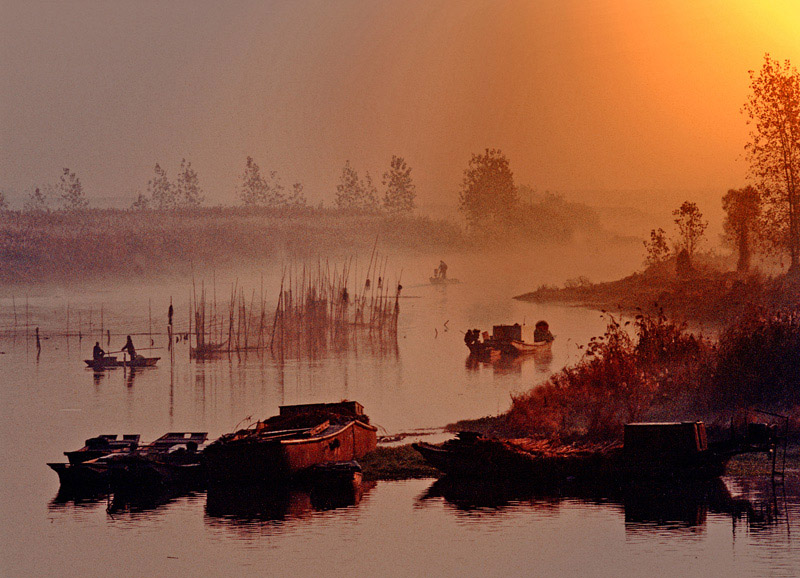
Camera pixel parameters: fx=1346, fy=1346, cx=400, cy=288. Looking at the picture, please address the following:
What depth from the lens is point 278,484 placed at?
42219 millimetres

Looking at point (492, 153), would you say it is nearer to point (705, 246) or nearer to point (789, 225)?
point (705, 246)

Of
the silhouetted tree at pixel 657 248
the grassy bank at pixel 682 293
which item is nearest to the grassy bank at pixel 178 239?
the grassy bank at pixel 682 293

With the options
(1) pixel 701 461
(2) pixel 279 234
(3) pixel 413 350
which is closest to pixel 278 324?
(3) pixel 413 350

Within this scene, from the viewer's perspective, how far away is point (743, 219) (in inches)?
4252

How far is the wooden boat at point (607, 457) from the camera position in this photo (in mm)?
40281

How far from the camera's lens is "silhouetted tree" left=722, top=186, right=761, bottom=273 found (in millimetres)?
105312

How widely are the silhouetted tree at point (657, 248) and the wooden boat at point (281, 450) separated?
74990 mm

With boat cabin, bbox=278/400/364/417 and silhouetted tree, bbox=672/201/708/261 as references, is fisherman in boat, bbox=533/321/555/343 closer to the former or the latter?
silhouetted tree, bbox=672/201/708/261

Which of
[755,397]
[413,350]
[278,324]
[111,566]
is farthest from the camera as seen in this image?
[278,324]

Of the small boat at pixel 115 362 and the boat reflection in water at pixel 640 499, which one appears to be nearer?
the boat reflection in water at pixel 640 499

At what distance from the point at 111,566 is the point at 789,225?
71411 mm

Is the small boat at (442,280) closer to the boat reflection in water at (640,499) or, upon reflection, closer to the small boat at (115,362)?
the small boat at (115,362)

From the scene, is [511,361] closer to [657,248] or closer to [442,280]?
[657,248]

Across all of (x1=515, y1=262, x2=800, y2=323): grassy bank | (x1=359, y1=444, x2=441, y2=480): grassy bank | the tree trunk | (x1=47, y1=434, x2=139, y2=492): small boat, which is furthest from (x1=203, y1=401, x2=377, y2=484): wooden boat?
the tree trunk
